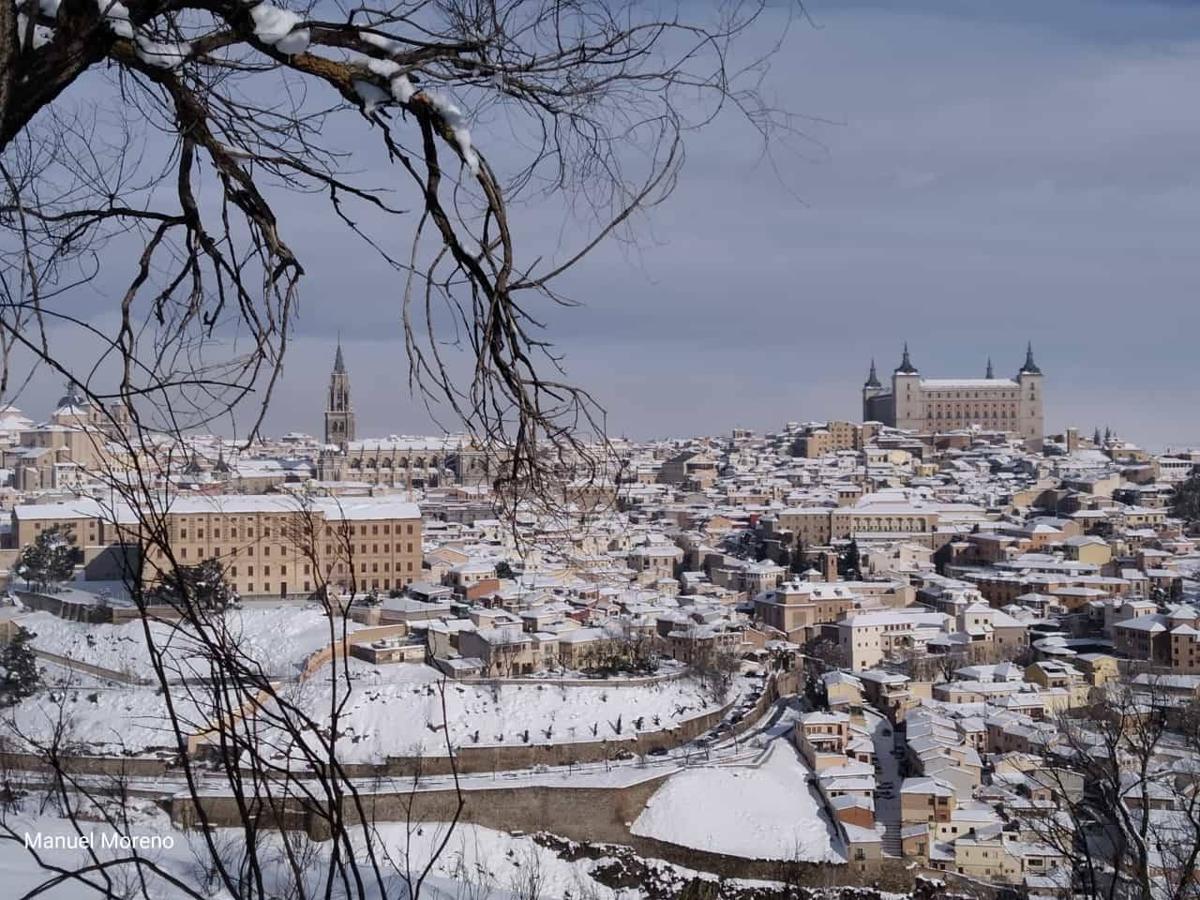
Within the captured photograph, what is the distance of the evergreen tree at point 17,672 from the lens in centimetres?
942

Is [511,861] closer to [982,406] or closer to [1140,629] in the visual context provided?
[1140,629]

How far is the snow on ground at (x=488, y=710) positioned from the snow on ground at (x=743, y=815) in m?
1.45

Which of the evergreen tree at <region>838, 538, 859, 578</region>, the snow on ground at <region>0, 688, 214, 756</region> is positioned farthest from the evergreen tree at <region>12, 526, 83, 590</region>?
the evergreen tree at <region>838, 538, 859, 578</region>

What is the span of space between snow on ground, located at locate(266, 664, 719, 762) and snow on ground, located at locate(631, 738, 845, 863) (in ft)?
4.76

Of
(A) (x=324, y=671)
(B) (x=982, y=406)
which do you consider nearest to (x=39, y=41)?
(A) (x=324, y=671)

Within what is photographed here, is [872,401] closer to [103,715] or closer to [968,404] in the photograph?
[968,404]

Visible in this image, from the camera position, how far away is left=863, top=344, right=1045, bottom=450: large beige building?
40406 mm

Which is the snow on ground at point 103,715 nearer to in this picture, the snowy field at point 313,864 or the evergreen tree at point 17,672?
the evergreen tree at point 17,672

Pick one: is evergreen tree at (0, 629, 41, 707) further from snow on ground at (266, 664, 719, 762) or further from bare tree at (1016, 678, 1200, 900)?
bare tree at (1016, 678, 1200, 900)

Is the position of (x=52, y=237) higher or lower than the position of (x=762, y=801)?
higher

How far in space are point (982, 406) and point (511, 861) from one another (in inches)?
1432

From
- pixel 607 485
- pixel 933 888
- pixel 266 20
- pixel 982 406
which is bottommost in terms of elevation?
pixel 933 888

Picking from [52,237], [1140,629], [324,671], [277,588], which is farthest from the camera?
[277,588]

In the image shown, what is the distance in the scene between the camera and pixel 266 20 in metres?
0.72
